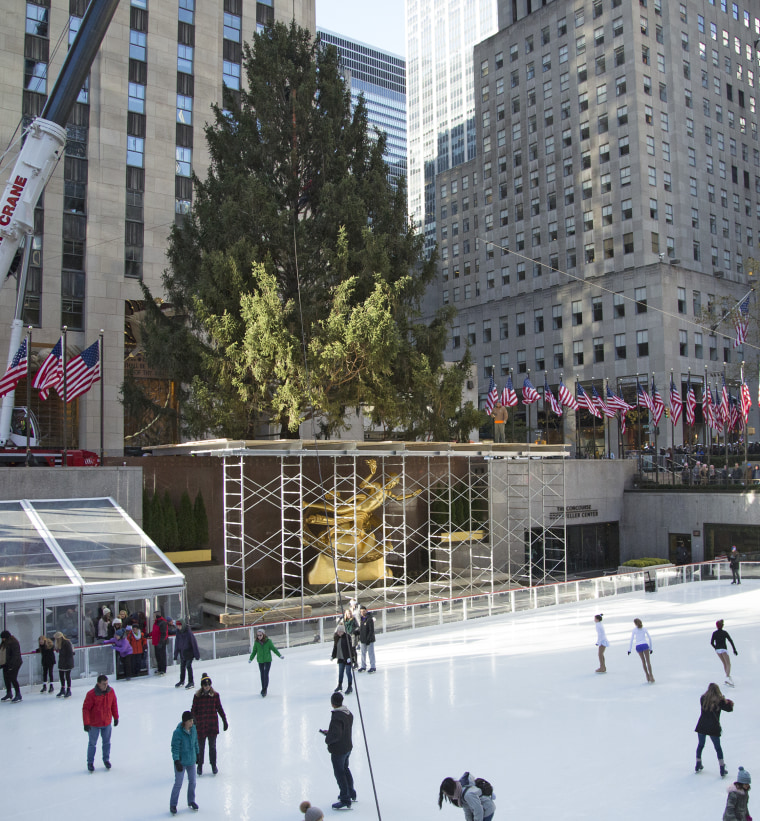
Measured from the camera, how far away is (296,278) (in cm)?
2830

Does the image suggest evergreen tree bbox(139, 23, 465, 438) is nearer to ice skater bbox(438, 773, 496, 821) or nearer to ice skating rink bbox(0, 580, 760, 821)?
ice skating rink bbox(0, 580, 760, 821)

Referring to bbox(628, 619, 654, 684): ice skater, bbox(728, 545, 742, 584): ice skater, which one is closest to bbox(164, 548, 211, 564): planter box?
bbox(628, 619, 654, 684): ice skater

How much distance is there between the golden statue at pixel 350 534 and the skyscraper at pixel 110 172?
47.1 feet

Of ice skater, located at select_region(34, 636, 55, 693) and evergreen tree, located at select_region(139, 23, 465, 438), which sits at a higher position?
evergreen tree, located at select_region(139, 23, 465, 438)

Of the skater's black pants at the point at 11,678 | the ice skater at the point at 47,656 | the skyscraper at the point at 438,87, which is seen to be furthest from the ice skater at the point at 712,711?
the skyscraper at the point at 438,87

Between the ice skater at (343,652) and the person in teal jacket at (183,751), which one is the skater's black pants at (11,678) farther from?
the person in teal jacket at (183,751)

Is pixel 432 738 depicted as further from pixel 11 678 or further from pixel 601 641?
pixel 11 678

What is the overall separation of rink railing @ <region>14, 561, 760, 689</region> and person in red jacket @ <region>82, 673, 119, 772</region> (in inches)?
208

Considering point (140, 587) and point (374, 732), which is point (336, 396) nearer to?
point (140, 587)

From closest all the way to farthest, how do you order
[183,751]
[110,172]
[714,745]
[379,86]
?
1. [183,751]
2. [714,745]
3. [110,172]
4. [379,86]

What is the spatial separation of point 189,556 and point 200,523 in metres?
1.19

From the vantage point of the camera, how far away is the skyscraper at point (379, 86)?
18562cm

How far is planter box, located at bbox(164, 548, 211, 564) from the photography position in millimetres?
26114

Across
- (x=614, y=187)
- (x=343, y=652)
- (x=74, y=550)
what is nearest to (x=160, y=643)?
(x=74, y=550)
